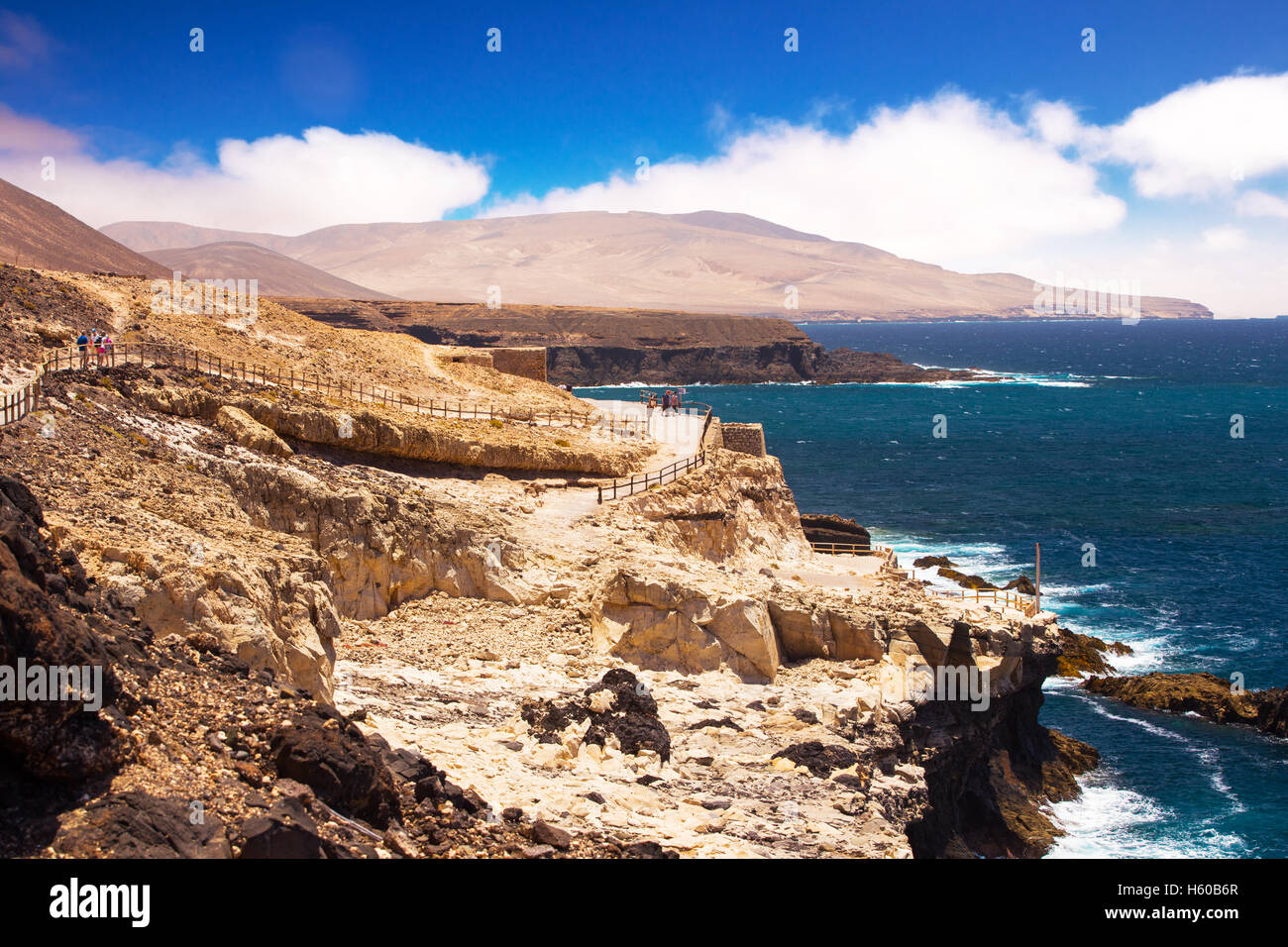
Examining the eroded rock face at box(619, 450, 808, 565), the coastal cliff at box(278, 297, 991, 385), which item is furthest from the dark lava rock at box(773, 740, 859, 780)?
the coastal cliff at box(278, 297, 991, 385)

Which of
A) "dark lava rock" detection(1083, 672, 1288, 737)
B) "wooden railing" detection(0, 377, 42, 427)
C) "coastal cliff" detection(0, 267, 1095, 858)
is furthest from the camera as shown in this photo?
"dark lava rock" detection(1083, 672, 1288, 737)

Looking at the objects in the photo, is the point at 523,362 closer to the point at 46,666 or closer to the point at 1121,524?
the point at 1121,524

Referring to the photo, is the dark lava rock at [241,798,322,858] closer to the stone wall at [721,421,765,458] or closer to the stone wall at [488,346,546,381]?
the stone wall at [721,421,765,458]

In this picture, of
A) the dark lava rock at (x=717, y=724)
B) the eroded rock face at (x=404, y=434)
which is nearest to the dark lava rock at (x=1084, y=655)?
the eroded rock face at (x=404, y=434)

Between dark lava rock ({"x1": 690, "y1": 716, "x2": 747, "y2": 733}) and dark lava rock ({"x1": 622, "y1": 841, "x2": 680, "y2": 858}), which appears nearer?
dark lava rock ({"x1": 622, "y1": 841, "x2": 680, "y2": 858})

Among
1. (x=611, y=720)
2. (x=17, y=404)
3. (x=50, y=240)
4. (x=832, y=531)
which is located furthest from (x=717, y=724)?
(x=50, y=240)

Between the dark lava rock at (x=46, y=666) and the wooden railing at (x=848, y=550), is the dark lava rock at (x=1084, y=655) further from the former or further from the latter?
the dark lava rock at (x=46, y=666)
